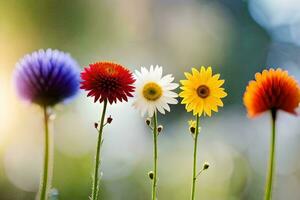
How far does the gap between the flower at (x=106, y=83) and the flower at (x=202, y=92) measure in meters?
0.06

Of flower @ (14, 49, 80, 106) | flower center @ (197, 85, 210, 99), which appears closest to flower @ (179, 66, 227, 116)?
flower center @ (197, 85, 210, 99)

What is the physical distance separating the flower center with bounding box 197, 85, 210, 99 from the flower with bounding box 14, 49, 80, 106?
0.12m

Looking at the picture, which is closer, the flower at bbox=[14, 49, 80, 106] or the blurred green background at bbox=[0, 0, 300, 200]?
the flower at bbox=[14, 49, 80, 106]

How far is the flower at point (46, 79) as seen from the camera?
0.46 metres

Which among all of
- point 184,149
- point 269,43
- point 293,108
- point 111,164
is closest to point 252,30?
point 269,43

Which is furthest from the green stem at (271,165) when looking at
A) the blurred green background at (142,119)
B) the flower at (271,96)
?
the blurred green background at (142,119)

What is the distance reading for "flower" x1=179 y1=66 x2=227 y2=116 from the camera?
1.74 feet

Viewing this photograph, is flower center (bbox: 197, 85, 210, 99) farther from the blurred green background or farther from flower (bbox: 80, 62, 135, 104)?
the blurred green background

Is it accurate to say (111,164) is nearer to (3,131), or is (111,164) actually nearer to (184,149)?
(184,149)

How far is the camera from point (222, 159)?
1.69m

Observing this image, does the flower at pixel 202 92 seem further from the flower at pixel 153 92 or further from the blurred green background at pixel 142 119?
the blurred green background at pixel 142 119

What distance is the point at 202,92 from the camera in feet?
1.76

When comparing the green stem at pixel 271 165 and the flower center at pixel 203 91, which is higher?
the flower center at pixel 203 91

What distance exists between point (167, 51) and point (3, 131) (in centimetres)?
82
